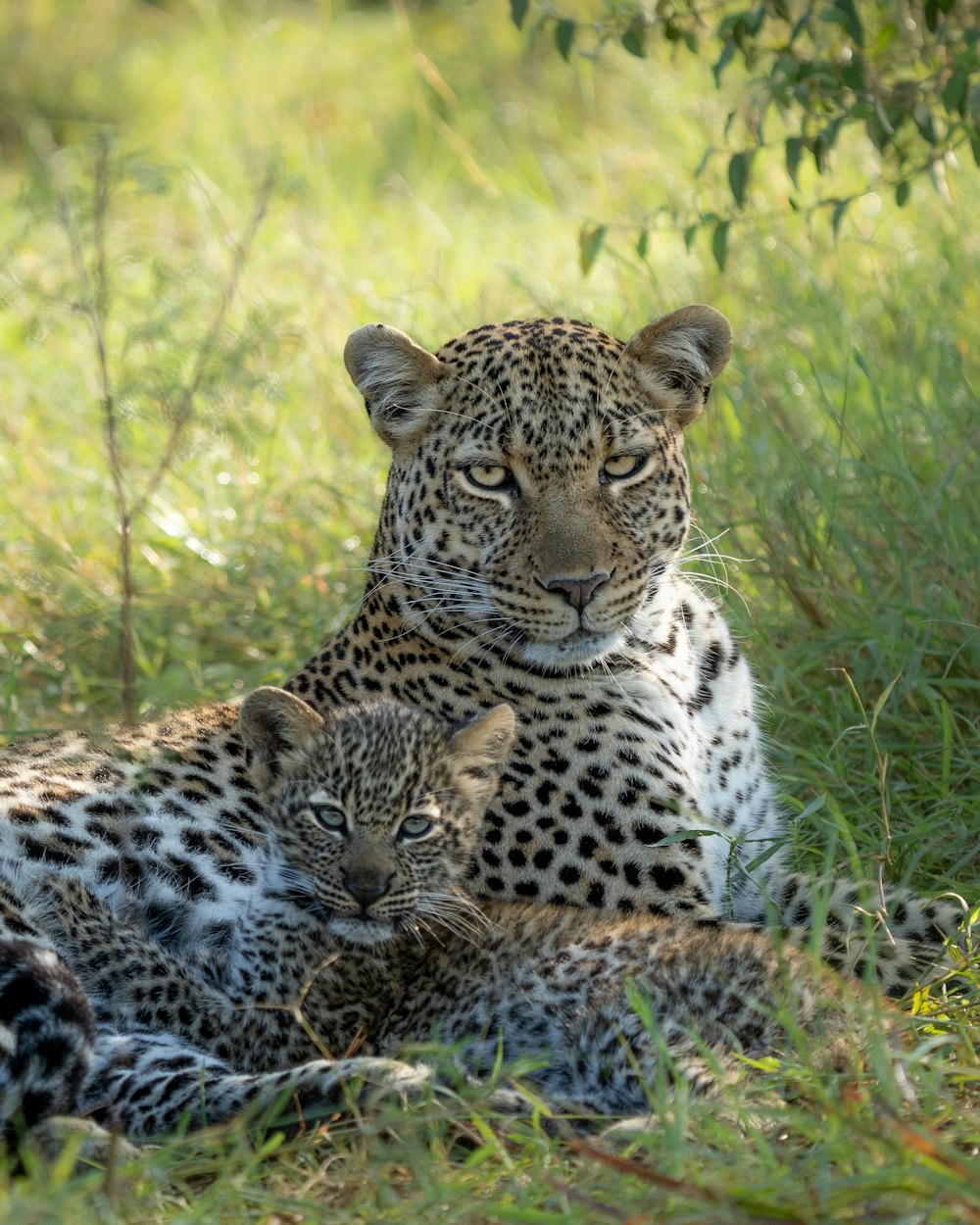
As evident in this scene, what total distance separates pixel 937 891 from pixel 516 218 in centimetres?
918

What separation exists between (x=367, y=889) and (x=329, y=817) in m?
0.27

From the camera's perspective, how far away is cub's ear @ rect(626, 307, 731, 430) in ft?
18.4

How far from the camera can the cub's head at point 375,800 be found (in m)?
4.62

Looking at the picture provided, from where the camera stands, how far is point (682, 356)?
568 centimetres

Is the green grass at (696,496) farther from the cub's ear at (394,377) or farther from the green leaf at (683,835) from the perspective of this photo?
the cub's ear at (394,377)

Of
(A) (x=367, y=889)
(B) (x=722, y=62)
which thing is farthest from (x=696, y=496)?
(A) (x=367, y=889)

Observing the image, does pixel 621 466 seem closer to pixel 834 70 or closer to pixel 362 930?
pixel 362 930

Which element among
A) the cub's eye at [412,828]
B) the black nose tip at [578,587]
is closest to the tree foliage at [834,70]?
the black nose tip at [578,587]

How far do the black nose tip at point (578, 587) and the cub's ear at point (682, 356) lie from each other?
78cm

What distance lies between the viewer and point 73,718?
7566 millimetres

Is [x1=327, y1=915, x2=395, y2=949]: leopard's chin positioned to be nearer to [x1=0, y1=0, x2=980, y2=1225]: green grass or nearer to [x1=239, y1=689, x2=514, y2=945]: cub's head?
[x1=239, y1=689, x2=514, y2=945]: cub's head

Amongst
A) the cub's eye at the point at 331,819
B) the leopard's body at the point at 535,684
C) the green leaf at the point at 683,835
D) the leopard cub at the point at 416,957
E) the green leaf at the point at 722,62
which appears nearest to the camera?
the leopard cub at the point at 416,957

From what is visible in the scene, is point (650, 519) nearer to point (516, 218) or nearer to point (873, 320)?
point (873, 320)

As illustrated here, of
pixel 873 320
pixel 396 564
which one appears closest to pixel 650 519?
pixel 396 564
